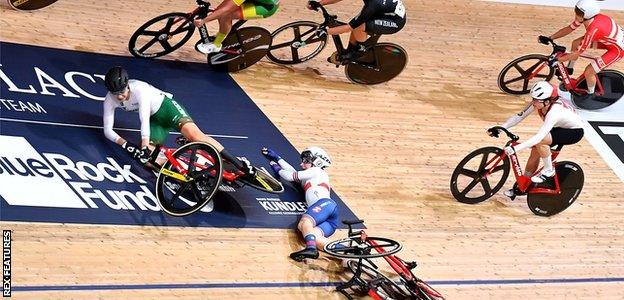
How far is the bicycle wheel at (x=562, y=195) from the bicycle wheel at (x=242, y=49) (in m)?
2.70

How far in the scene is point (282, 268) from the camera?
280 inches

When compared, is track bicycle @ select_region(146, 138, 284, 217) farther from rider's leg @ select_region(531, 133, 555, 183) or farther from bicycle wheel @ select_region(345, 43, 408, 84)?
bicycle wheel @ select_region(345, 43, 408, 84)

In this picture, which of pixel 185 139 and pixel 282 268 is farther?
pixel 185 139

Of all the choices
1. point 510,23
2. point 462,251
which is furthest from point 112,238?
point 510,23

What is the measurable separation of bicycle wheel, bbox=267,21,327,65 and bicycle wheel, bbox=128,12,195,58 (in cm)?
84

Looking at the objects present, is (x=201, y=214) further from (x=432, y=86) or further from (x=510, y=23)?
(x=510, y=23)

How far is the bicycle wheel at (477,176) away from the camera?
8.24 m

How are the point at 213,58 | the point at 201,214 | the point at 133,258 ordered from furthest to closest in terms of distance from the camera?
the point at 213,58 < the point at 201,214 < the point at 133,258

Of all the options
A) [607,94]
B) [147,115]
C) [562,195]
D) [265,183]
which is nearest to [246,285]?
[265,183]

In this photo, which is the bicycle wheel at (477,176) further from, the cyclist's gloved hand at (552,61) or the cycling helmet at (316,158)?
the cyclist's gloved hand at (552,61)


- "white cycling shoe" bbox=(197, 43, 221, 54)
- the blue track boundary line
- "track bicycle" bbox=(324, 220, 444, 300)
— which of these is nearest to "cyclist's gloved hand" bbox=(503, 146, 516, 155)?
the blue track boundary line

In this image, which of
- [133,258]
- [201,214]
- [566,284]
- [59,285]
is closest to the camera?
[59,285]

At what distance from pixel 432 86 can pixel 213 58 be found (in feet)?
7.63

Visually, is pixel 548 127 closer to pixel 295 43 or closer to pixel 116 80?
pixel 295 43
